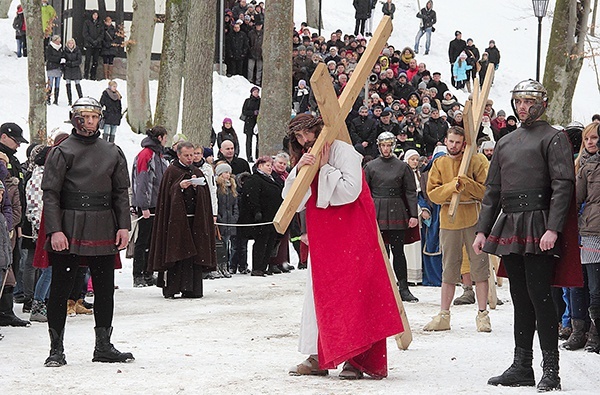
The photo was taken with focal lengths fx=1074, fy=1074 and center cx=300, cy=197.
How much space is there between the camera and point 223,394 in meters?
6.94

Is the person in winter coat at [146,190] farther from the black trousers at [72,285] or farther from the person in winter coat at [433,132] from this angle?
the person in winter coat at [433,132]

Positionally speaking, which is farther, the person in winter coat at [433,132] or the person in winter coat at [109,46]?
the person in winter coat at [109,46]

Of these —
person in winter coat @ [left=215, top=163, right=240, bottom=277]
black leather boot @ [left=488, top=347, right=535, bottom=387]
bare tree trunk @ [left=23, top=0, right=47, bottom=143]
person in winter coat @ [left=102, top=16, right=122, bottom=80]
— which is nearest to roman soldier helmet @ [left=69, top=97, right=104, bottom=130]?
black leather boot @ [left=488, top=347, right=535, bottom=387]

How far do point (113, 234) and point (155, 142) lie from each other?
595 cm

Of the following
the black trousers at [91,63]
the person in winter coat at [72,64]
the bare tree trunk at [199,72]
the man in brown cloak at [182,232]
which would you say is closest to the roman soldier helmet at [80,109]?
the man in brown cloak at [182,232]

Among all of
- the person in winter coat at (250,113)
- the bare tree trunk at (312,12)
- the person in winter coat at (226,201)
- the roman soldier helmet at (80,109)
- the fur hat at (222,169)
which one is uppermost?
the bare tree trunk at (312,12)

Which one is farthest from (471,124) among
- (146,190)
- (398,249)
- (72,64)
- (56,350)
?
(72,64)

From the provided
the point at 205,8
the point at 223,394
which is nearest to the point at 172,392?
the point at 223,394

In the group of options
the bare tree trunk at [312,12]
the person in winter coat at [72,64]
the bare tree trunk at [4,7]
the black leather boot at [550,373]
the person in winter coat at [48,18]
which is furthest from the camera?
the bare tree trunk at [312,12]

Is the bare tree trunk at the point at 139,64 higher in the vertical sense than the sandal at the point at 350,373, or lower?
higher

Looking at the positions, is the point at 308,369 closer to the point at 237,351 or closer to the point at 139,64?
the point at 237,351

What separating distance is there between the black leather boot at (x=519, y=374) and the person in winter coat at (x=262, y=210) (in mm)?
8879

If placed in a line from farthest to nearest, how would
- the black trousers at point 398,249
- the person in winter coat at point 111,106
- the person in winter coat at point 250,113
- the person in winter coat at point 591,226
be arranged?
the person in winter coat at point 250,113 < the person in winter coat at point 111,106 < the black trousers at point 398,249 < the person in winter coat at point 591,226

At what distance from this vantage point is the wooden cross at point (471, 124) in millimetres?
9734
